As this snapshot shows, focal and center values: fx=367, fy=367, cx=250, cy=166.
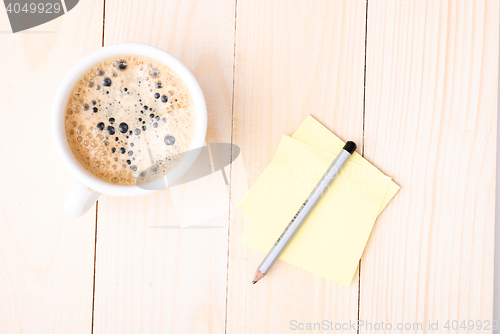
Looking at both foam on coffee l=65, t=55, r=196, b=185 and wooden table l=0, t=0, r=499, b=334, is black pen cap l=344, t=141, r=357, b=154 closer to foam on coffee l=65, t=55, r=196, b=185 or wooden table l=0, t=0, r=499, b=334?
wooden table l=0, t=0, r=499, b=334

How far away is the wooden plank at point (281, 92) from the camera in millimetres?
517

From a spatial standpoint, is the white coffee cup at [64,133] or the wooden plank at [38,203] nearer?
the white coffee cup at [64,133]

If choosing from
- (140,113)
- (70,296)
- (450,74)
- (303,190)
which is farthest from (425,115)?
(70,296)

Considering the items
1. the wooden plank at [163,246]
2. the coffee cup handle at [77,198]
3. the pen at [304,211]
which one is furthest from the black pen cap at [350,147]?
the coffee cup handle at [77,198]

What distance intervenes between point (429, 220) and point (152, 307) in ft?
1.34

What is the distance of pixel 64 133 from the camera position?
1.40ft

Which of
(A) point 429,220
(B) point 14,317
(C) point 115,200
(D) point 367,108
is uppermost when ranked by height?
(D) point 367,108

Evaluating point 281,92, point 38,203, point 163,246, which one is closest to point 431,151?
point 281,92

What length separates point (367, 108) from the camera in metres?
0.52

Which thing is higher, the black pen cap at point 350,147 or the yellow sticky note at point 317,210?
the black pen cap at point 350,147

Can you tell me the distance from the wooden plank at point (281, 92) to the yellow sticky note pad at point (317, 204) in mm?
15

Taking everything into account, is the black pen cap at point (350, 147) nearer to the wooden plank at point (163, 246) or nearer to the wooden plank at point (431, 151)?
the wooden plank at point (431, 151)

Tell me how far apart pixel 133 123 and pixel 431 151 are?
1.33 ft

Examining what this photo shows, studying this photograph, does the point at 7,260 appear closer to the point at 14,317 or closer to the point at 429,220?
the point at 14,317
